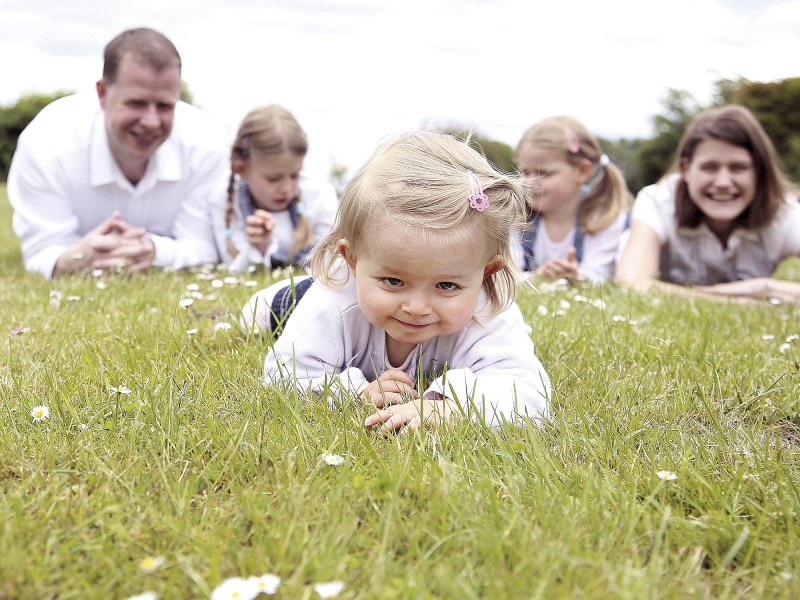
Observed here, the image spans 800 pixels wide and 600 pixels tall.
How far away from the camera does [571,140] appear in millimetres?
6406

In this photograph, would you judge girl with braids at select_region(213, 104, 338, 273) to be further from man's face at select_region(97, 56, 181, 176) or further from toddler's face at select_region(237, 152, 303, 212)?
man's face at select_region(97, 56, 181, 176)

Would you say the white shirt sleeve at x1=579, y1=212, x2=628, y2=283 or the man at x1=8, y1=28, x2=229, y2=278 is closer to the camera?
the man at x1=8, y1=28, x2=229, y2=278

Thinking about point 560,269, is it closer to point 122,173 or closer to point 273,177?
point 273,177

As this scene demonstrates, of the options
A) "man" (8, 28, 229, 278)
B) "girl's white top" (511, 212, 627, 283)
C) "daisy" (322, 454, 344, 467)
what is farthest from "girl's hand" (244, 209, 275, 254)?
"daisy" (322, 454, 344, 467)

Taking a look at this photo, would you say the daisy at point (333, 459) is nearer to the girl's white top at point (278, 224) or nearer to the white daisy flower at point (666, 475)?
the white daisy flower at point (666, 475)

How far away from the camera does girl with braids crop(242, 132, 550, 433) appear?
8.29 ft

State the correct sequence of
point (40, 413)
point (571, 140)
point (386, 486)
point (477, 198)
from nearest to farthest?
point (386, 486)
point (40, 413)
point (477, 198)
point (571, 140)

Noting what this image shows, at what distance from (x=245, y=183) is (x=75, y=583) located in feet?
16.4

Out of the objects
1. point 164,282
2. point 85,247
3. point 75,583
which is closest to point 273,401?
point 75,583

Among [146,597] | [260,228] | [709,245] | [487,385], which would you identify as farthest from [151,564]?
[709,245]

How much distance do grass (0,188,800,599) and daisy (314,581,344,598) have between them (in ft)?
0.12

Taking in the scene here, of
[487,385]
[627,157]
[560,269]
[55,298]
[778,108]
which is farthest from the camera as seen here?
[627,157]

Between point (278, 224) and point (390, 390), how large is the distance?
387 centimetres

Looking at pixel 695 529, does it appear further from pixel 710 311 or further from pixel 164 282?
pixel 164 282
